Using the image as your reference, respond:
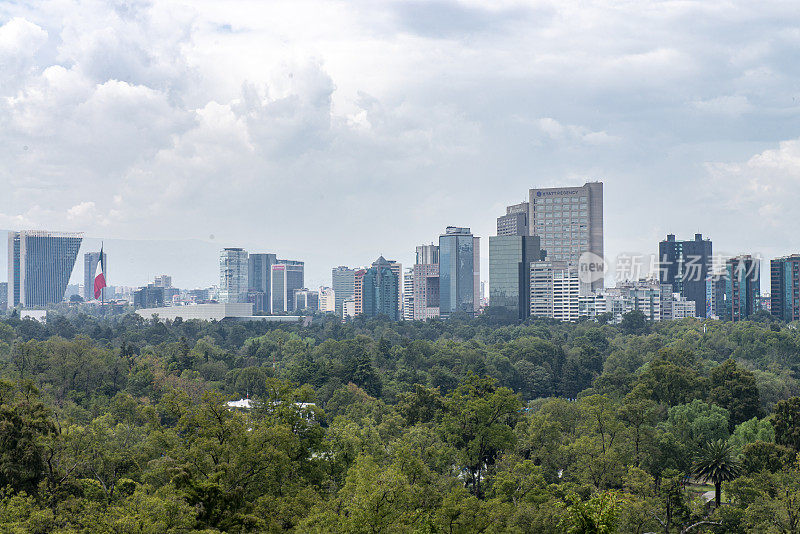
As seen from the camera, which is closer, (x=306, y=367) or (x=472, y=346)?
(x=306, y=367)

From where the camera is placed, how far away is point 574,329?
362ft

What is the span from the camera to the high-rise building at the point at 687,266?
168125 millimetres

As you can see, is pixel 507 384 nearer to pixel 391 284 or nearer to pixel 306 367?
pixel 306 367

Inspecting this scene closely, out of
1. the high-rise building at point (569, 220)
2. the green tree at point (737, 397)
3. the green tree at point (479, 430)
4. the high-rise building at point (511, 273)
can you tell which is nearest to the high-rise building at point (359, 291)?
the high-rise building at point (511, 273)

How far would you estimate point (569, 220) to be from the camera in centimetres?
19350

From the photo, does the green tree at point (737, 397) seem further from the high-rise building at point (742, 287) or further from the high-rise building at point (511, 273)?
the high-rise building at point (511, 273)

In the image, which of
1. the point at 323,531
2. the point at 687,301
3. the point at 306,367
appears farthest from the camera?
the point at 687,301

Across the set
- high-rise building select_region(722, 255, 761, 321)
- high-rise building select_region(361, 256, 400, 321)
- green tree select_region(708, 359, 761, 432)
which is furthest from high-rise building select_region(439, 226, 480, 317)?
green tree select_region(708, 359, 761, 432)

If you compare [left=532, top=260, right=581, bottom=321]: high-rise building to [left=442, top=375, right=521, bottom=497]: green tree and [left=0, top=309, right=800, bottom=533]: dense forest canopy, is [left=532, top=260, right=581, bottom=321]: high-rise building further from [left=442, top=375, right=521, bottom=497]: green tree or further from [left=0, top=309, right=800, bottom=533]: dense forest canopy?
[left=442, top=375, right=521, bottom=497]: green tree

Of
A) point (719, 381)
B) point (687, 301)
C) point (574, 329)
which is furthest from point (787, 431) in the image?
point (687, 301)

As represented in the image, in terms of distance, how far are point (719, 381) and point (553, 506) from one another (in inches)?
1116

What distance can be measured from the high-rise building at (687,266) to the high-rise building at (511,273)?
44.9m

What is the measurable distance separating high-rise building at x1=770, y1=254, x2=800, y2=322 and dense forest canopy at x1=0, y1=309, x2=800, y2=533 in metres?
72.1

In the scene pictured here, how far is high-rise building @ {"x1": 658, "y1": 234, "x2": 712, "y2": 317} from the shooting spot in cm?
16812
